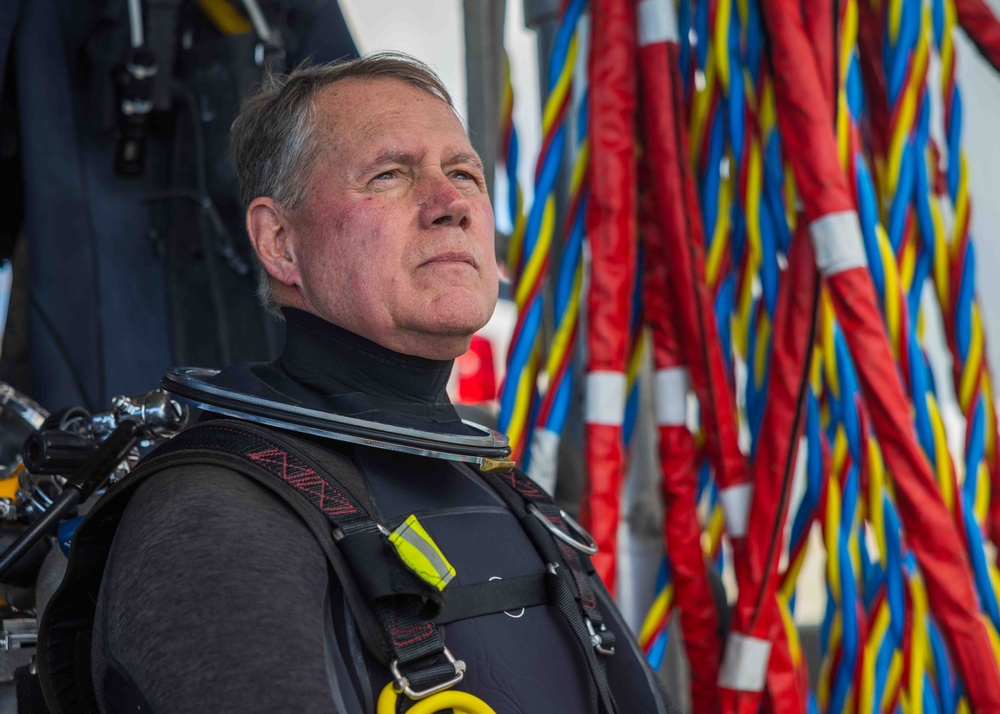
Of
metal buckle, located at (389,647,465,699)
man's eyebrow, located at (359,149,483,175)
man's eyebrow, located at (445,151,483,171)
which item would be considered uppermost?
man's eyebrow, located at (445,151,483,171)

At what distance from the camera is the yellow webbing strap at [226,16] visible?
5.31ft

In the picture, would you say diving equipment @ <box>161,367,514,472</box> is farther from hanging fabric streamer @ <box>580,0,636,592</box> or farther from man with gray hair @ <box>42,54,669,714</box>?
hanging fabric streamer @ <box>580,0,636,592</box>

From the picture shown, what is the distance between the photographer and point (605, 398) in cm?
135

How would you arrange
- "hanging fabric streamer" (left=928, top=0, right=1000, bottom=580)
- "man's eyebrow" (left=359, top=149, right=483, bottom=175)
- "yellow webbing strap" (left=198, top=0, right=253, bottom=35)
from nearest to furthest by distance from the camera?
"man's eyebrow" (left=359, top=149, right=483, bottom=175) < "hanging fabric streamer" (left=928, top=0, right=1000, bottom=580) < "yellow webbing strap" (left=198, top=0, right=253, bottom=35)

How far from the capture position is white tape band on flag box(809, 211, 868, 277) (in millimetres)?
1229

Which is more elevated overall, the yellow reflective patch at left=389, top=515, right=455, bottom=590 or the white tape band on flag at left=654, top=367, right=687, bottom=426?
the white tape band on flag at left=654, top=367, right=687, bottom=426

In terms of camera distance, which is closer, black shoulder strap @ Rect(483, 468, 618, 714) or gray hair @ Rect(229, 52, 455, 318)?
black shoulder strap @ Rect(483, 468, 618, 714)

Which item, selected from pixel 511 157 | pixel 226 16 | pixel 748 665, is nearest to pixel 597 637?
pixel 748 665

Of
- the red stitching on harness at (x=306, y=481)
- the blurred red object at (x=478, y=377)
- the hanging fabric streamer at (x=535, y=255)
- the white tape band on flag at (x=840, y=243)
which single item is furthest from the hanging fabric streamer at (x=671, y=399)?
the blurred red object at (x=478, y=377)

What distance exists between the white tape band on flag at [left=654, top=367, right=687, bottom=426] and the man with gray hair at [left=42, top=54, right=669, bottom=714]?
35 cm

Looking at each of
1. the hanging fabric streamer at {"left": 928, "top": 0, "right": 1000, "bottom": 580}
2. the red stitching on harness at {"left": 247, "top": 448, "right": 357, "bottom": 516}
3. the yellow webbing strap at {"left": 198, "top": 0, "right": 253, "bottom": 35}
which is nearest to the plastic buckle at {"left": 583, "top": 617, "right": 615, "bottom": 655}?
the red stitching on harness at {"left": 247, "top": 448, "right": 357, "bottom": 516}

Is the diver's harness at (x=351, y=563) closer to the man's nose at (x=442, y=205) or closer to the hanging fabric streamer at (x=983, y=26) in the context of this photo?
the man's nose at (x=442, y=205)

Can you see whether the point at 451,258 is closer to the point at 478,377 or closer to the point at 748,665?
the point at 748,665

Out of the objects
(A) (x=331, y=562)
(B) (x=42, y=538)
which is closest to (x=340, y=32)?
(B) (x=42, y=538)
